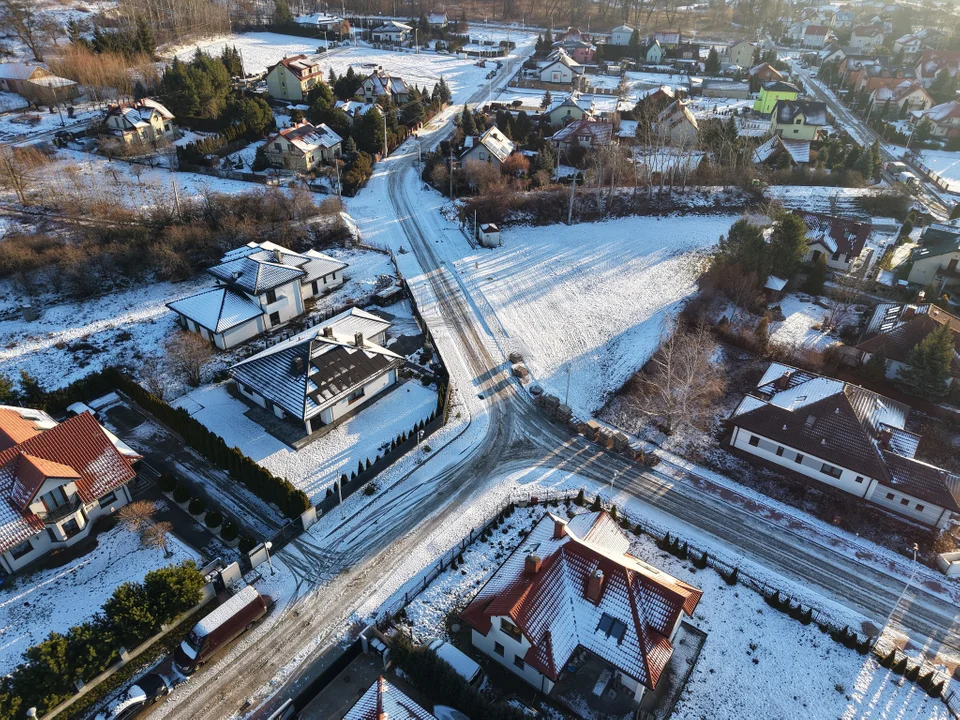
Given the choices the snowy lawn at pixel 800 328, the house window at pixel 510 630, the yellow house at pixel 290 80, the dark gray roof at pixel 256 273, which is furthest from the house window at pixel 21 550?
the yellow house at pixel 290 80

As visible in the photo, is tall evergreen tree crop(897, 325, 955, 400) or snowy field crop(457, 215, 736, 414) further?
snowy field crop(457, 215, 736, 414)

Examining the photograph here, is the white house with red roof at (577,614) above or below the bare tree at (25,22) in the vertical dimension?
below

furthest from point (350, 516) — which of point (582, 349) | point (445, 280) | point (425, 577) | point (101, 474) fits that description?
point (445, 280)

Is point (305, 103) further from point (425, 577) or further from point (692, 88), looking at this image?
point (425, 577)

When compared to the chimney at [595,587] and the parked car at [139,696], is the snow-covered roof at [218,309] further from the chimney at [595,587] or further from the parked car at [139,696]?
the chimney at [595,587]

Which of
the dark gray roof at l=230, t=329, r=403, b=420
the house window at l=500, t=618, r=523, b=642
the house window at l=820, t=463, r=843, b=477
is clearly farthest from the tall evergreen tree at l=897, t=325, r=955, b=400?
the dark gray roof at l=230, t=329, r=403, b=420

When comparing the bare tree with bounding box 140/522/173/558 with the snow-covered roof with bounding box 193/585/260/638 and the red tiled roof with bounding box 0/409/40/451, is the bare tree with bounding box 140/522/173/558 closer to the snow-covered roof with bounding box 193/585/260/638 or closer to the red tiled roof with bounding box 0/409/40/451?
the snow-covered roof with bounding box 193/585/260/638
